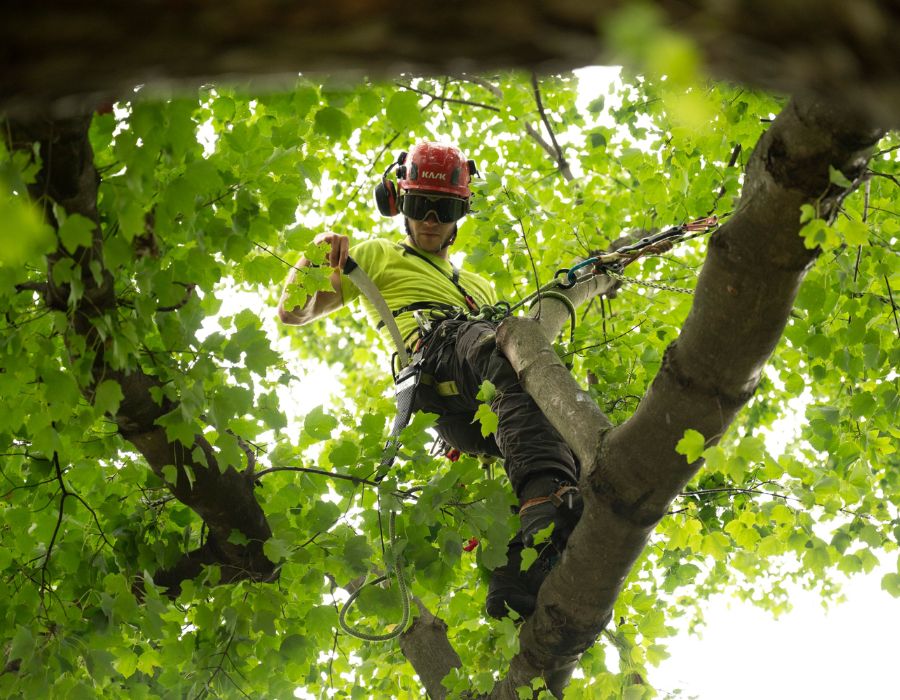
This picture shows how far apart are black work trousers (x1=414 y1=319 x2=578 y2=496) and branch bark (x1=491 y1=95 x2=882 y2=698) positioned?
0.73 ft

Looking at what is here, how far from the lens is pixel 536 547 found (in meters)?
2.86

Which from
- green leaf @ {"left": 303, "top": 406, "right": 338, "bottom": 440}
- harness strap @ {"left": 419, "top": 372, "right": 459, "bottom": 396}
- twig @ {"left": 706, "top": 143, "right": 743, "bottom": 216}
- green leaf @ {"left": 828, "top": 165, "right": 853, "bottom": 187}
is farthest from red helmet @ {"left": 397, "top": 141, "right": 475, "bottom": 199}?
green leaf @ {"left": 828, "top": 165, "right": 853, "bottom": 187}

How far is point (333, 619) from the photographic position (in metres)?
2.89

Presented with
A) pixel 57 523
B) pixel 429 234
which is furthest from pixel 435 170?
pixel 57 523

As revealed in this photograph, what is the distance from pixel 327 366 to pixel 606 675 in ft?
22.5

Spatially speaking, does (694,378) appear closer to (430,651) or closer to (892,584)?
(892,584)

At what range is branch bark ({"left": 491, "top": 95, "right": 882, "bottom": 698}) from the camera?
165 cm

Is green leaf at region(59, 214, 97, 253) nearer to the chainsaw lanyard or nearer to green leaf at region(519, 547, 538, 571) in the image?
green leaf at region(519, 547, 538, 571)

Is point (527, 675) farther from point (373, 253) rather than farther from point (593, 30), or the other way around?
point (593, 30)

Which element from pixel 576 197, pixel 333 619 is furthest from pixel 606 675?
pixel 576 197

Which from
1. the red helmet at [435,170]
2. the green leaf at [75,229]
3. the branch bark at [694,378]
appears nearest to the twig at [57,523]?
the green leaf at [75,229]

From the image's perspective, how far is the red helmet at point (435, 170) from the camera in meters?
4.23

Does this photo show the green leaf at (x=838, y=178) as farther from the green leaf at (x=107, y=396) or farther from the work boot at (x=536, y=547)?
the green leaf at (x=107, y=396)

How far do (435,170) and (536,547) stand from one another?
2105mm
